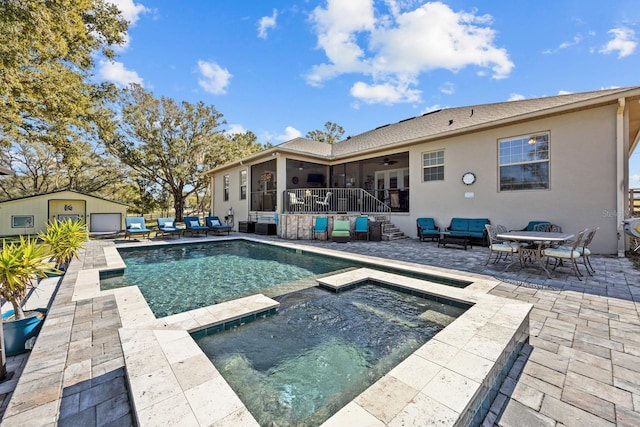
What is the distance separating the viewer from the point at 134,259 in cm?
744

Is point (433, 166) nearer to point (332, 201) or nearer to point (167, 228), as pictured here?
point (332, 201)

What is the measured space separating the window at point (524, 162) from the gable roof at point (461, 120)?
2.24 ft

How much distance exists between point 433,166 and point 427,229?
8.47 feet

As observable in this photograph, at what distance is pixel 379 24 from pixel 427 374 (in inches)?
446

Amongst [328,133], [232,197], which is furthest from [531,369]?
[328,133]

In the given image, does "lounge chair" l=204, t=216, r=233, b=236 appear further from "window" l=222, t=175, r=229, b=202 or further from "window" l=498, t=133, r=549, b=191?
"window" l=498, t=133, r=549, b=191

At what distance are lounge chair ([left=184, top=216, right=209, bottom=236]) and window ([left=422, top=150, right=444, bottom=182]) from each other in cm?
1005

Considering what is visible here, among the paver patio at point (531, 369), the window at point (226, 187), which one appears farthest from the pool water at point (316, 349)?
the window at point (226, 187)

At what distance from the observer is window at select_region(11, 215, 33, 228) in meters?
14.1

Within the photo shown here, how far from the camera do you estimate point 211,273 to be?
19.3 feet

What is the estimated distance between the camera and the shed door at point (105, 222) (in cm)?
1619

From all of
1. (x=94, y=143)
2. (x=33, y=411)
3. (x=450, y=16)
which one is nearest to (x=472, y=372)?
(x=33, y=411)

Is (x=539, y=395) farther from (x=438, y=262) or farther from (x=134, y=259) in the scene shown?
(x=134, y=259)

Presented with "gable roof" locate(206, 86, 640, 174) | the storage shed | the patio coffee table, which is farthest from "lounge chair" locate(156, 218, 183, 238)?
the patio coffee table
